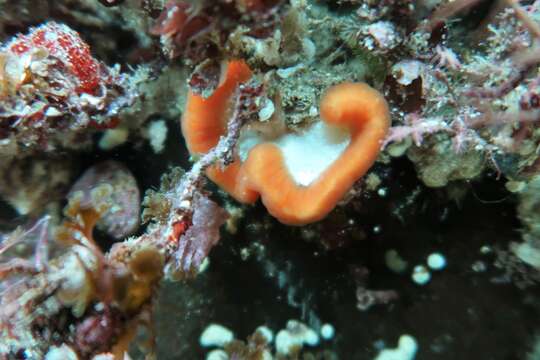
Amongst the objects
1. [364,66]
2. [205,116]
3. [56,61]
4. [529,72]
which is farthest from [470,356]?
[56,61]

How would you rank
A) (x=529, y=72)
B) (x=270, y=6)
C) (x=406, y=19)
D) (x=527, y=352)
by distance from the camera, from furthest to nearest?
(x=527, y=352)
(x=406, y=19)
(x=529, y=72)
(x=270, y=6)

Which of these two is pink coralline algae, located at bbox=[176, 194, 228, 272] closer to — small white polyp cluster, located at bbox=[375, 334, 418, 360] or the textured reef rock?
the textured reef rock

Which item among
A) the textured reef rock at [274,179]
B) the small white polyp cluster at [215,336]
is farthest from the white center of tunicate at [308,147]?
the small white polyp cluster at [215,336]

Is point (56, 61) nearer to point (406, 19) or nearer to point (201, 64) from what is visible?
point (201, 64)

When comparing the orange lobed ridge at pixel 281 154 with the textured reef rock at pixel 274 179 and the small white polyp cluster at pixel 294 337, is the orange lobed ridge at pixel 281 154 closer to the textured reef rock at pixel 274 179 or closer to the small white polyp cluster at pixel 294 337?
the textured reef rock at pixel 274 179

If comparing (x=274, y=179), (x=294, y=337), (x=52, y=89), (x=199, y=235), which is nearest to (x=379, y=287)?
(x=294, y=337)
